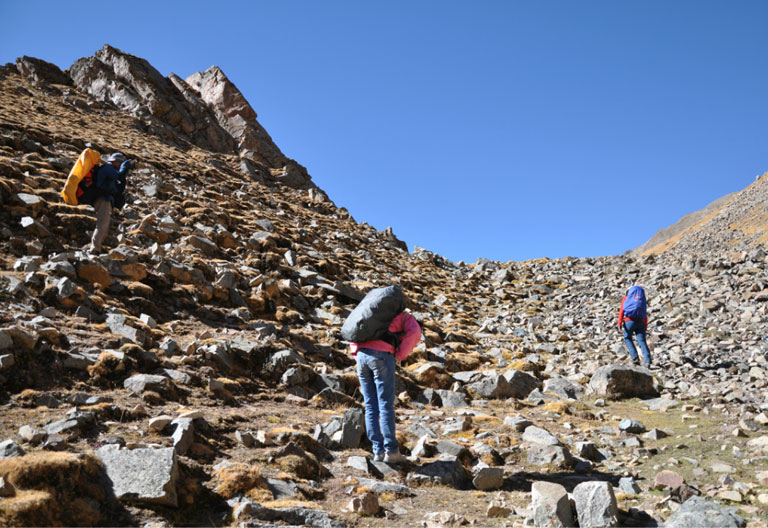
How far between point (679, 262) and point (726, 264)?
4.15m

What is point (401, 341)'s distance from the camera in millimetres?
6543

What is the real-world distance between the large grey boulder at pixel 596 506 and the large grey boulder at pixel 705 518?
457 mm

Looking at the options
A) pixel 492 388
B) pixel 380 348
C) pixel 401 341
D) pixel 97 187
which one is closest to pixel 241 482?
pixel 380 348

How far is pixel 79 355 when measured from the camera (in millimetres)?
7320

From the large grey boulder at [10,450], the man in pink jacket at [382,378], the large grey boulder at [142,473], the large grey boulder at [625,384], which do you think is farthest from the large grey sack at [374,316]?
the large grey boulder at [625,384]

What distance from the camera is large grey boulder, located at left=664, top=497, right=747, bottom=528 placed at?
13.1ft

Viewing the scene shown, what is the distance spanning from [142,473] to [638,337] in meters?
12.4

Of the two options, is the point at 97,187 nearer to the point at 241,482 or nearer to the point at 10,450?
the point at 10,450

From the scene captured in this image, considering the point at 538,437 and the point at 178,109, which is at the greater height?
the point at 178,109

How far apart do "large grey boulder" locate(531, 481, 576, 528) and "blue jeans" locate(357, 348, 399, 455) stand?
206cm

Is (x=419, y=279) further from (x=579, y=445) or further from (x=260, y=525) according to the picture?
(x=260, y=525)

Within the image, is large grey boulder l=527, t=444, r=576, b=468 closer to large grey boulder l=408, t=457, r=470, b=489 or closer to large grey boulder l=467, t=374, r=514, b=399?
large grey boulder l=408, t=457, r=470, b=489

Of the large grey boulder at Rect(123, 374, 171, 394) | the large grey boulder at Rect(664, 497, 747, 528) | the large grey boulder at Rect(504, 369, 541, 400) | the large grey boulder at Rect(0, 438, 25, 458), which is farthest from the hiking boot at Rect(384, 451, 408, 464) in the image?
the large grey boulder at Rect(504, 369, 541, 400)

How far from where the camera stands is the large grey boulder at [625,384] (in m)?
10.5
